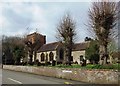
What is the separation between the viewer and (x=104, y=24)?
2892cm

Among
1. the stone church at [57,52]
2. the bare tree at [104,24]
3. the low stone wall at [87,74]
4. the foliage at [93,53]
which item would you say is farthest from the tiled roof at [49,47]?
the bare tree at [104,24]

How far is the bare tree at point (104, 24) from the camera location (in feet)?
95.2

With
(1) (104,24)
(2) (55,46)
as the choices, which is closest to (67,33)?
(1) (104,24)

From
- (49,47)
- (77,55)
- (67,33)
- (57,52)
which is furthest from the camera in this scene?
(49,47)

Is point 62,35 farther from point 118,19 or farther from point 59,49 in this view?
point 59,49

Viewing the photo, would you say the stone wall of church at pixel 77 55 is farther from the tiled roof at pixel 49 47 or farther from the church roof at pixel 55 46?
the tiled roof at pixel 49 47

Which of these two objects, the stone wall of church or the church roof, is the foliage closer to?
the stone wall of church

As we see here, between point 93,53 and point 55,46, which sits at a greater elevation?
point 55,46

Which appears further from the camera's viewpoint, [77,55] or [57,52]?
[57,52]

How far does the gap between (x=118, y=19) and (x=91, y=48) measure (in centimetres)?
3055

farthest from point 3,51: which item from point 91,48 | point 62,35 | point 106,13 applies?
point 106,13

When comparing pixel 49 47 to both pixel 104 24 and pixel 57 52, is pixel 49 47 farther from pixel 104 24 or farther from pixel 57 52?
pixel 104 24

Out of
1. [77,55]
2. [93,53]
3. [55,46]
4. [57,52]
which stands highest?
[55,46]

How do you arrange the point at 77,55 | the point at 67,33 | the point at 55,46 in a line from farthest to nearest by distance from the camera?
1. the point at 55,46
2. the point at 77,55
3. the point at 67,33
